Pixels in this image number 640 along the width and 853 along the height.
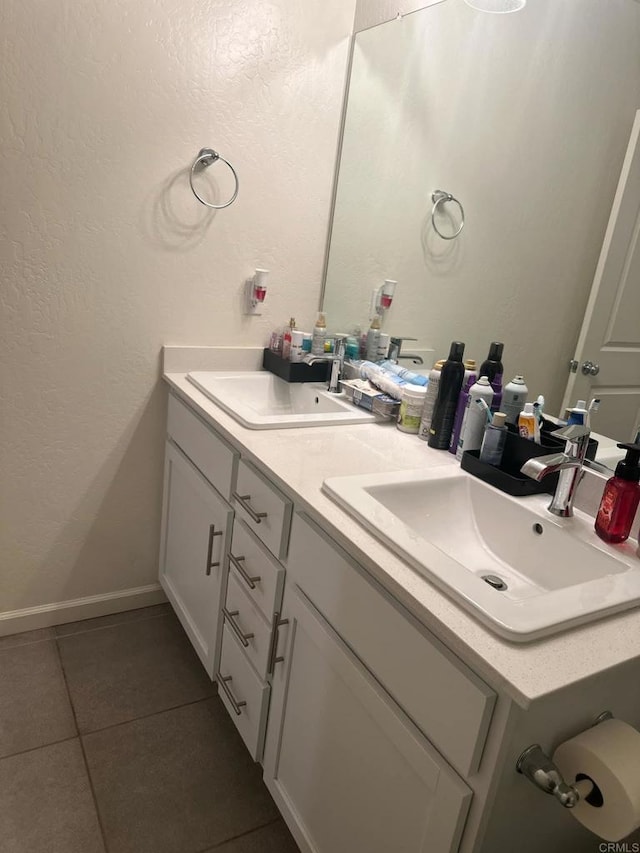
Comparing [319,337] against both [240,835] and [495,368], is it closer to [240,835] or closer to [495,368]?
[495,368]

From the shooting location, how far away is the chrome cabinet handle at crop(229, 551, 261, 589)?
1395 millimetres

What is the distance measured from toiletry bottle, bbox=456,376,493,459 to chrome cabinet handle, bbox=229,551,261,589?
1.86ft

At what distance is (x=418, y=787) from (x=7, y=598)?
59.7 inches

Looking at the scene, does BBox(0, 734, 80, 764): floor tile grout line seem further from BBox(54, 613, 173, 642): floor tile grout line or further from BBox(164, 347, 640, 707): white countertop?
BBox(164, 347, 640, 707): white countertop

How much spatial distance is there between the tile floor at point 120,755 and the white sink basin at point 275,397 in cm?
83

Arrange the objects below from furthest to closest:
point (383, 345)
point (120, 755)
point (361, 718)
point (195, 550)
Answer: point (383, 345), point (195, 550), point (120, 755), point (361, 718)

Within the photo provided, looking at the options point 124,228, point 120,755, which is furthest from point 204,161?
point 120,755

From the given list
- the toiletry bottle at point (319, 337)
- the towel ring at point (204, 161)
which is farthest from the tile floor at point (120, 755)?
the towel ring at point (204, 161)

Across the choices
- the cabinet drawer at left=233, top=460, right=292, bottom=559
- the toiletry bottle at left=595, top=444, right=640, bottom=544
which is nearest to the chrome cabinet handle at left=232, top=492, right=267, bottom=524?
the cabinet drawer at left=233, top=460, right=292, bottom=559

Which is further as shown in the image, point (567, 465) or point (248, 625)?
point (248, 625)

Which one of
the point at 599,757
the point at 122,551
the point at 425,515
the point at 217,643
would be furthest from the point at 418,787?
the point at 122,551

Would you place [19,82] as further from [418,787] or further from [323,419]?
[418,787]

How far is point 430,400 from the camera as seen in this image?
5.24 feet

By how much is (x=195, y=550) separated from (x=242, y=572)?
1.27ft
